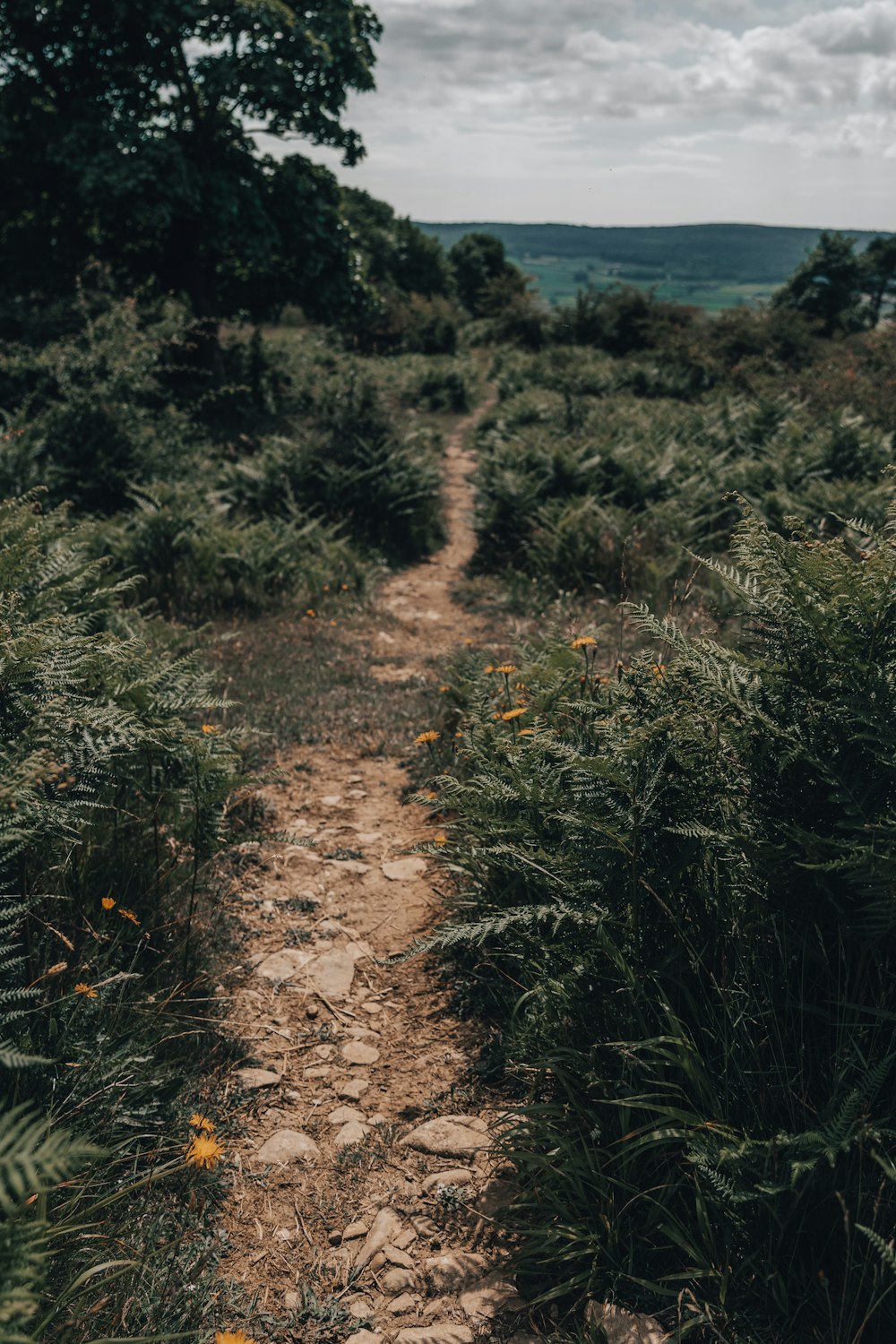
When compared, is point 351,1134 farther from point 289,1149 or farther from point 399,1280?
point 399,1280

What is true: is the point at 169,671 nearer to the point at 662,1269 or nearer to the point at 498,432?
the point at 662,1269

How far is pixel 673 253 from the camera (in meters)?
85.3

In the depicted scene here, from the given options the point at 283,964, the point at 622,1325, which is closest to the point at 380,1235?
the point at 622,1325

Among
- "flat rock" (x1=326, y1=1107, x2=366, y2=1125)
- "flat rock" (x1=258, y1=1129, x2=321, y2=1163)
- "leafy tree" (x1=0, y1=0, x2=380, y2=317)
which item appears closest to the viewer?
"flat rock" (x1=258, y1=1129, x2=321, y2=1163)

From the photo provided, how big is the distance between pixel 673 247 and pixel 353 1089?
102903 millimetres

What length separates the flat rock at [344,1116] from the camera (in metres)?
2.73

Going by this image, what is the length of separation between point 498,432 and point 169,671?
1173 cm

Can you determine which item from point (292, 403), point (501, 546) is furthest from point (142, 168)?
point (501, 546)

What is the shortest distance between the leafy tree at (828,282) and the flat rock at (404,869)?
4940 centimetres

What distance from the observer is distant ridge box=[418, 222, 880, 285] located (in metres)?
74.6

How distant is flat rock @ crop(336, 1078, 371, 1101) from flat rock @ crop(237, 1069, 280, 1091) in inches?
8.7

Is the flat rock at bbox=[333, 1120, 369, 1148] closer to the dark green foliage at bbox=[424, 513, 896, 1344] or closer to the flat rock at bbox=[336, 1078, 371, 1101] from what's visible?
the flat rock at bbox=[336, 1078, 371, 1101]

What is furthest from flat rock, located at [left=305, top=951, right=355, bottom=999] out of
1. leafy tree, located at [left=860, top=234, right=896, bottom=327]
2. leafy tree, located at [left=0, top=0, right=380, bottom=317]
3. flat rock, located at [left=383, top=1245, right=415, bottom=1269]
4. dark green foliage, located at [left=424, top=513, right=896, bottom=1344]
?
leafy tree, located at [left=860, top=234, right=896, bottom=327]

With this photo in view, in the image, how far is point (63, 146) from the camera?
43.2ft
